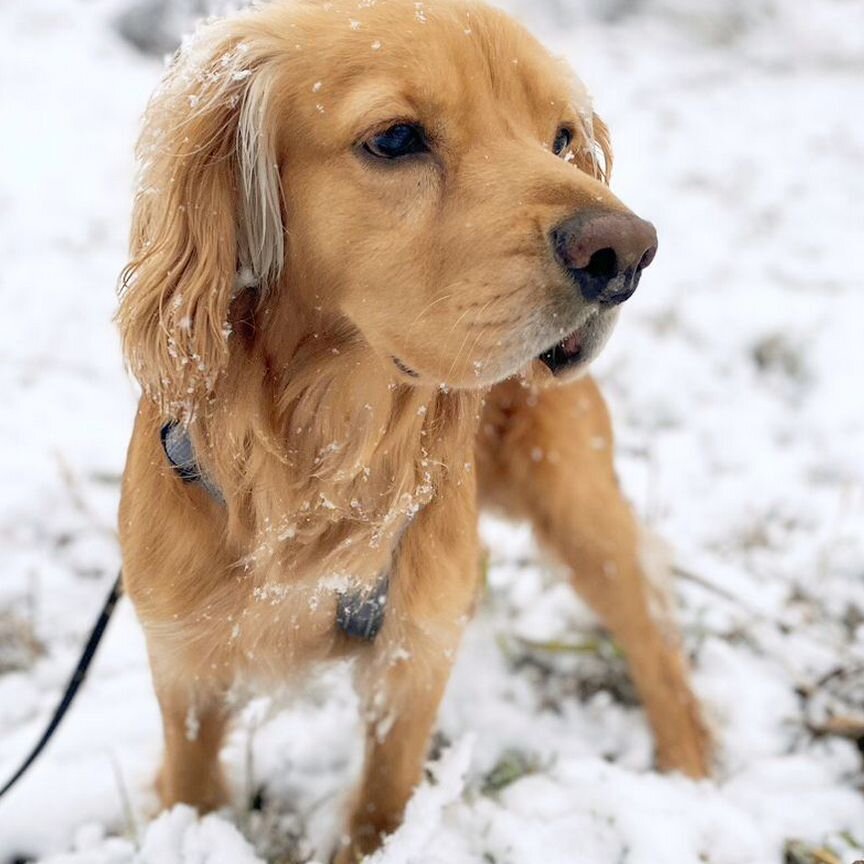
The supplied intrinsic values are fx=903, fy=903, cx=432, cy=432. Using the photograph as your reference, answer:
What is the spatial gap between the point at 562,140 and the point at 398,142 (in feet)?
1.63

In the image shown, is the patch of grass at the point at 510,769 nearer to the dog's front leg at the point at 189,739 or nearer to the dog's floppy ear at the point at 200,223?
the dog's front leg at the point at 189,739

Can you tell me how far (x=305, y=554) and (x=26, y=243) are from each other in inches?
135

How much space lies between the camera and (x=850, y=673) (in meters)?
2.84

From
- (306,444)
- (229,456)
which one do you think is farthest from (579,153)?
(229,456)

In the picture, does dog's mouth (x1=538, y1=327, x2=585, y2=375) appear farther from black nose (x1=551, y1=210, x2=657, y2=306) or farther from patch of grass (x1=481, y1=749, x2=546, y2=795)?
patch of grass (x1=481, y1=749, x2=546, y2=795)

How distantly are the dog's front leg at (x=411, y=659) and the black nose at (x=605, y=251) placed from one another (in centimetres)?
67

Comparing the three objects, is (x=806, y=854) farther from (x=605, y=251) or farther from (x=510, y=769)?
(x=605, y=251)

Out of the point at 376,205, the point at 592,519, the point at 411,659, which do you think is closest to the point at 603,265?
the point at 376,205

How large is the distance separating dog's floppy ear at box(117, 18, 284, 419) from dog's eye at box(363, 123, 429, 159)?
226mm

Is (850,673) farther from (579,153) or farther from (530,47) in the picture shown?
(530,47)

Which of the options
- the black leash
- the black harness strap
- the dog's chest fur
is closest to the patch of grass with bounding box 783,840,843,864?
the dog's chest fur

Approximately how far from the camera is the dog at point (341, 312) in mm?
1571

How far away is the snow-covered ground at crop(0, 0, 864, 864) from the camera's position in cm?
236

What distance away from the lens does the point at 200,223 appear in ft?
5.56
